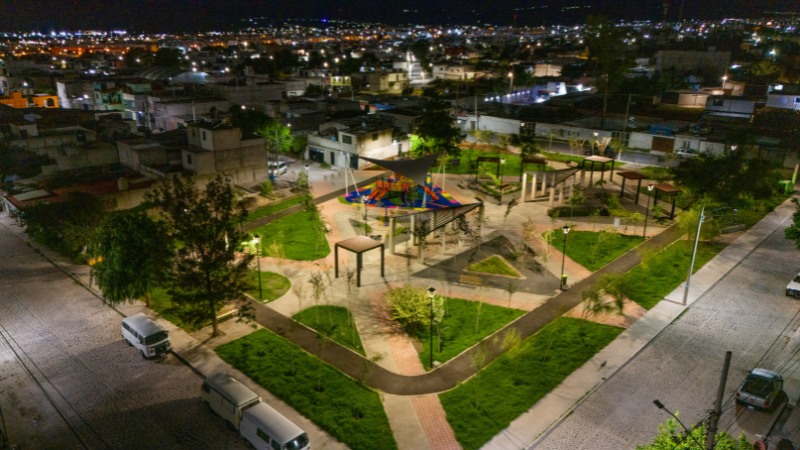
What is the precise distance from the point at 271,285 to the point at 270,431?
41.4 ft

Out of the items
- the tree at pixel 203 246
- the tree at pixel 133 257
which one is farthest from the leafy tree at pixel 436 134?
the tree at pixel 133 257

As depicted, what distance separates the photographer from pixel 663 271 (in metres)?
29.2

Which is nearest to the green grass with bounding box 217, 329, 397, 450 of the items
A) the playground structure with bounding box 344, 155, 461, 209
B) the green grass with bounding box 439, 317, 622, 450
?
the green grass with bounding box 439, 317, 622, 450

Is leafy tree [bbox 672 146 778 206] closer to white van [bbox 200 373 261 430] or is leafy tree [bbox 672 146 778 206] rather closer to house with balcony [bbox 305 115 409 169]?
house with balcony [bbox 305 115 409 169]

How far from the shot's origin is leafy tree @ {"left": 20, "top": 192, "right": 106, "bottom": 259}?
1160 inches

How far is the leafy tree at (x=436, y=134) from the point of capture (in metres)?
51.2

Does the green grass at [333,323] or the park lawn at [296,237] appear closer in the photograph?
the green grass at [333,323]

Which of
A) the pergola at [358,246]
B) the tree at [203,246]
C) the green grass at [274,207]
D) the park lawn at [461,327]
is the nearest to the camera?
the tree at [203,246]

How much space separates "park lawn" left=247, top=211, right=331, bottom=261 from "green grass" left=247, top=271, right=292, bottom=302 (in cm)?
249

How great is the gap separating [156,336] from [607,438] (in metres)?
17.3

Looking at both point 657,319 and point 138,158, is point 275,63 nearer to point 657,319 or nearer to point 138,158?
point 138,158

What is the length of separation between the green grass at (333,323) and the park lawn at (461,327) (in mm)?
2825

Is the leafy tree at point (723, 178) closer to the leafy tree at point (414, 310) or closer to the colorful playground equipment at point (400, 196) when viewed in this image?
the colorful playground equipment at point (400, 196)

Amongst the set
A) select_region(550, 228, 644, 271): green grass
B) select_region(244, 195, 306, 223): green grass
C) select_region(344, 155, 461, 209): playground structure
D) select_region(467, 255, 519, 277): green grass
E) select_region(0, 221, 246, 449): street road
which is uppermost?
select_region(344, 155, 461, 209): playground structure
